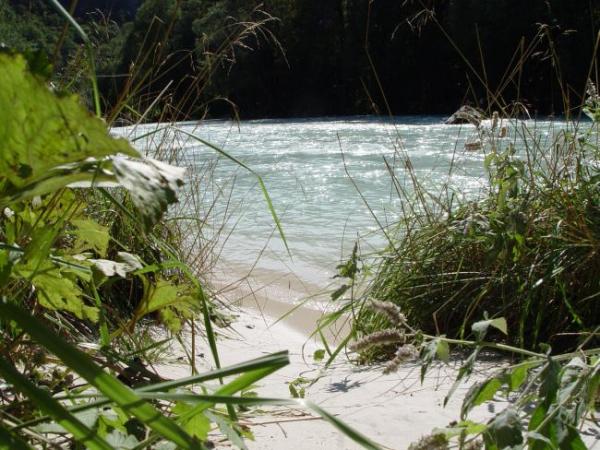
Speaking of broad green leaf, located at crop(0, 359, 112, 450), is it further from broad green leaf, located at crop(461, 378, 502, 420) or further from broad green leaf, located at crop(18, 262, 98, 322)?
broad green leaf, located at crop(461, 378, 502, 420)

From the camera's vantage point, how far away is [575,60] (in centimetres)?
1733

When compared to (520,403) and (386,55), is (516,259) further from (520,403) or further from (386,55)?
(386,55)

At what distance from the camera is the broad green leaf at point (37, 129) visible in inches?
25.0

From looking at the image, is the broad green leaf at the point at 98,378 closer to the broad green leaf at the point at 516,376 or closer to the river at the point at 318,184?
the broad green leaf at the point at 516,376

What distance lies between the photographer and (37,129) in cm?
66

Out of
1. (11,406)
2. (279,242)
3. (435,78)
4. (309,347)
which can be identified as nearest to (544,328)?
(309,347)

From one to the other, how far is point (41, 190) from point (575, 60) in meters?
18.4

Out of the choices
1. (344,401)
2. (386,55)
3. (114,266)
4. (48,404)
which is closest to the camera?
(48,404)

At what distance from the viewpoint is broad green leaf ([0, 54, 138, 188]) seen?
0.64m

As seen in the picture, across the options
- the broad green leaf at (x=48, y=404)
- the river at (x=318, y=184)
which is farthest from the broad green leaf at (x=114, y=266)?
the river at (x=318, y=184)

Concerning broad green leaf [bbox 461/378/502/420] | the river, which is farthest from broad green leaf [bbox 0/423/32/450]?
the river

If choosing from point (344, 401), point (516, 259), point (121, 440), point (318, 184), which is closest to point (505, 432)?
point (121, 440)

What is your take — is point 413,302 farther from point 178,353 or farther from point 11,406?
point 11,406

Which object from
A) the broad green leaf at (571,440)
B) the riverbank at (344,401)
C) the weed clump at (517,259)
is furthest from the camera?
the weed clump at (517,259)
